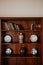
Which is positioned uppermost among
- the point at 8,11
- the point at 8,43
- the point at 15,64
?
the point at 8,11

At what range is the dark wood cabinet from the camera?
4.04 meters

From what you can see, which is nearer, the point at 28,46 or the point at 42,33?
the point at 42,33

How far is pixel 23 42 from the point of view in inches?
163

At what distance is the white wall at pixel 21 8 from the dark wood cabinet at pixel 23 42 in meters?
0.21

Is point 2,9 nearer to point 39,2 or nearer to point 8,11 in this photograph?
point 8,11

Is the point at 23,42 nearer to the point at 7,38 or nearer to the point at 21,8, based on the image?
the point at 7,38

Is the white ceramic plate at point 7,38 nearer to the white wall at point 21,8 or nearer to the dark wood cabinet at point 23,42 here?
the dark wood cabinet at point 23,42

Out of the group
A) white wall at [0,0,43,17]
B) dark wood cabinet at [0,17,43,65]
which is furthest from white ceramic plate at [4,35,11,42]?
white wall at [0,0,43,17]

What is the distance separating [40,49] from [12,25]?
3.34ft

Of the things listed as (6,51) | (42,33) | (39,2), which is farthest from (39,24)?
(6,51)

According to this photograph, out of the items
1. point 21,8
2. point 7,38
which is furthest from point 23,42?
point 21,8

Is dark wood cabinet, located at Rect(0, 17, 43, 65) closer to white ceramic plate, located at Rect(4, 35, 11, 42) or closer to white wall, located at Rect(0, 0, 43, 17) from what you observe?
white ceramic plate, located at Rect(4, 35, 11, 42)

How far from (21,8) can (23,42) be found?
3.20ft

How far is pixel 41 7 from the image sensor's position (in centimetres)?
424
